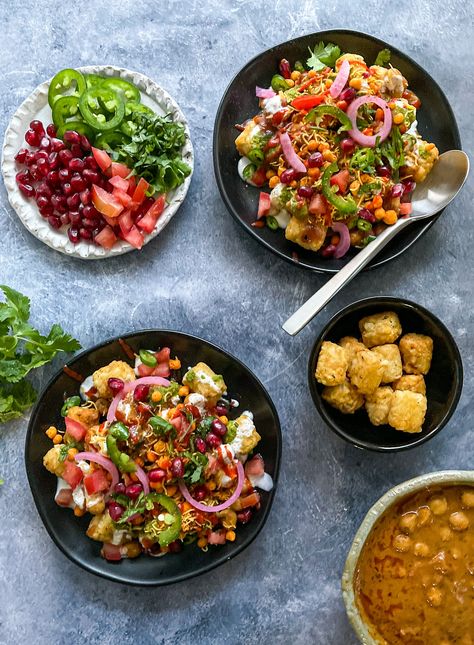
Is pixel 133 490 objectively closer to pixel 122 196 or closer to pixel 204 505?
pixel 204 505

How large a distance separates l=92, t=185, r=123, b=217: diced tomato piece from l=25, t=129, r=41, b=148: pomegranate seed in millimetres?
399

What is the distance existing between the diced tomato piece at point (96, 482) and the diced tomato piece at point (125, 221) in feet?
3.89

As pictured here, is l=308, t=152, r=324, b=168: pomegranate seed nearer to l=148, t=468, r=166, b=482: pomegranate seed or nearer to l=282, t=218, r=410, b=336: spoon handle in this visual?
l=282, t=218, r=410, b=336: spoon handle

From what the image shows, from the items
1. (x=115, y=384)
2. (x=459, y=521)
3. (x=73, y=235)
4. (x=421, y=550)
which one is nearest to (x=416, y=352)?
(x=459, y=521)

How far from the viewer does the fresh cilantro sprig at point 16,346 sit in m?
3.91

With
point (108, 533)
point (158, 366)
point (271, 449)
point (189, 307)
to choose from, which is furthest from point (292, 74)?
point (108, 533)

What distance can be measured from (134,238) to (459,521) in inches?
80.2

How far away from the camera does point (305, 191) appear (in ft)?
12.4

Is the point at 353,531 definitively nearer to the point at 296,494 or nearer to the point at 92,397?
the point at 296,494

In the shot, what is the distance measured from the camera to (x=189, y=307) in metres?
4.14

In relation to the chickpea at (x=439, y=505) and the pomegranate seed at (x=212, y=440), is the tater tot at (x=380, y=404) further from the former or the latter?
the pomegranate seed at (x=212, y=440)

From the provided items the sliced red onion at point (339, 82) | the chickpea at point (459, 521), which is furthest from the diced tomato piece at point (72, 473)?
the sliced red onion at point (339, 82)

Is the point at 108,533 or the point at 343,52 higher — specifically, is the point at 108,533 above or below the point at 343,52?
below

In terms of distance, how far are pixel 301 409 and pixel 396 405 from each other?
1.76ft
